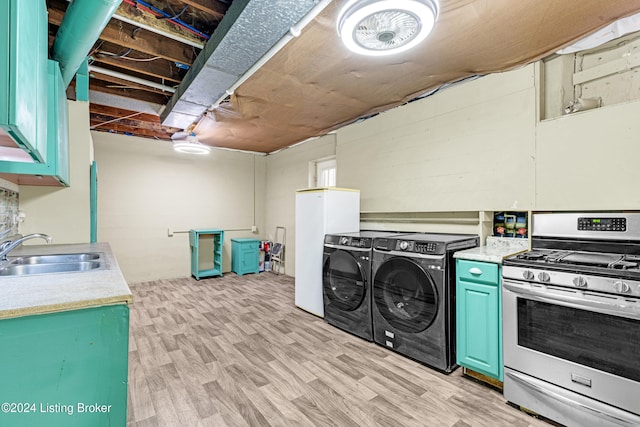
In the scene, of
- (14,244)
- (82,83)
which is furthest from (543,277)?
(82,83)

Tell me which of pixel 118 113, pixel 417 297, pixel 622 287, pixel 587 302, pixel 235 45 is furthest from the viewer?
pixel 118 113

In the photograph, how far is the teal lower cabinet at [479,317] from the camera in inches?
77.7

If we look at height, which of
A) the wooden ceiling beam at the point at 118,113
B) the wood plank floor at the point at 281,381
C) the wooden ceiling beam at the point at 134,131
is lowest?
the wood plank floor at the point at 281,381

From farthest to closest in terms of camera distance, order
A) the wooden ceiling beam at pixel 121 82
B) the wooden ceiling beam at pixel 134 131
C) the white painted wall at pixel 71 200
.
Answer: the wooden ceiling beam at pixel 134 131, the wooden ceiling beam at pixel 121 82, the white painted wall at pixel 71 200

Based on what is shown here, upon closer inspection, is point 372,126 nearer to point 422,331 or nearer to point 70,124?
point 422,331

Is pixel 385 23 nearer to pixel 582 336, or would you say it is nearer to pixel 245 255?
pixel 582 336

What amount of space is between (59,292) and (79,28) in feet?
5.22

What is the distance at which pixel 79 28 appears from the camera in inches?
68.7

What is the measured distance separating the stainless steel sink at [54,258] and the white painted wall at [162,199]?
2834mm

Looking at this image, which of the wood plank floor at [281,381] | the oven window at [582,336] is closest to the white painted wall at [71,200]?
the wood plank floor at [281,381]

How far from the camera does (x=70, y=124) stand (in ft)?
9.00

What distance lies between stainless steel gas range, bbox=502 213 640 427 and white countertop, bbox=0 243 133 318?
2.19 m

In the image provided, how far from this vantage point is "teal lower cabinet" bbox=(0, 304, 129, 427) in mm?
1033

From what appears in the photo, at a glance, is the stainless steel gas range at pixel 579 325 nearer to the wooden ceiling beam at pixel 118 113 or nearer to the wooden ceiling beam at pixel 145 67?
the wooden ceiling beam at pixel 145 67
